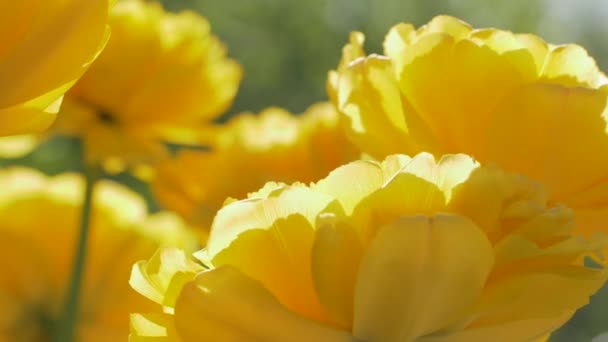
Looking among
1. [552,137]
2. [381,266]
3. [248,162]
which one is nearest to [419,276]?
[381,266]

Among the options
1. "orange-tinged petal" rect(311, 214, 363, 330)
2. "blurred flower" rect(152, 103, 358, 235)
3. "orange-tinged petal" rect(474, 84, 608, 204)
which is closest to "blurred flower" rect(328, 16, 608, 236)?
"orange-tinged petal" rect(474, 84, 608, 204)

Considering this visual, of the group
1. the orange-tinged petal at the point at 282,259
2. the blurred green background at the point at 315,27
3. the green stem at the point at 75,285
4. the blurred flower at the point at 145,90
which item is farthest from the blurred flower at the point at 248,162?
the blurred green background at the point at 315,27

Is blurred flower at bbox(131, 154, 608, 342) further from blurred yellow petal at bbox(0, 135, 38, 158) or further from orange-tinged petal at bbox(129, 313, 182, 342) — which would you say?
blurred yellow petal at bbox(0, 135, 38, 158)

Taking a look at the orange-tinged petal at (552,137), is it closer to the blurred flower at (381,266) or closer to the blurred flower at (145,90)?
the blurred flower at (381,266)

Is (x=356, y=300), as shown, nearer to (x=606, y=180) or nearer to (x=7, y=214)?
(x=606, y=180)

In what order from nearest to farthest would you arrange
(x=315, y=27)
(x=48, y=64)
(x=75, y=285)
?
1. (x=48, y=64)
2. (x=75, y=285)
3. (x=315, y=27)

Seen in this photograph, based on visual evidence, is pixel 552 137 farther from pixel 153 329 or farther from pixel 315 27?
pixel 315 27

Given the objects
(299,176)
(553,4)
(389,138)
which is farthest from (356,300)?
(553,4)
